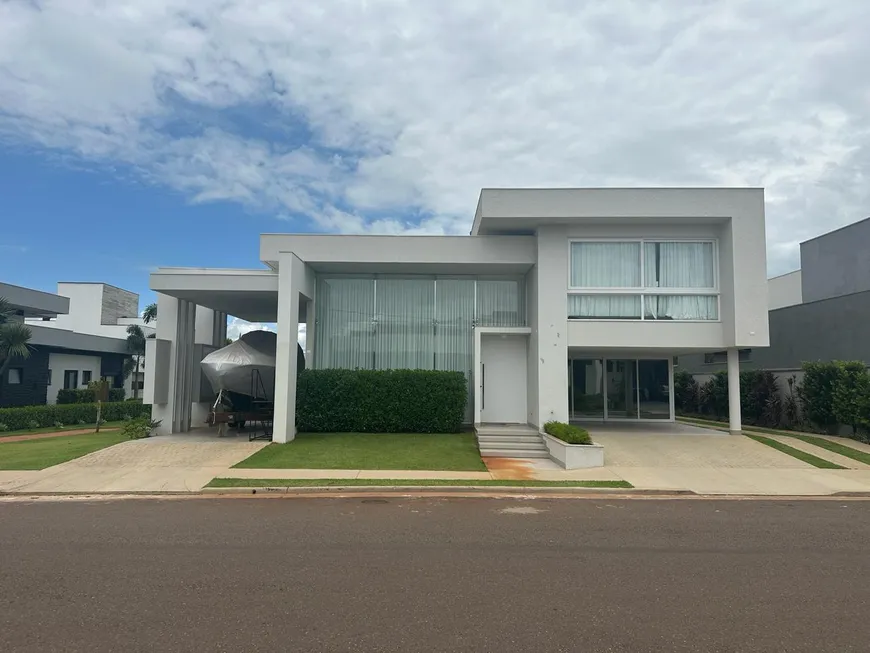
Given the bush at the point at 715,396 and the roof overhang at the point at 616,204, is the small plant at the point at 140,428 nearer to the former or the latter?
the roof overhang at the point at 616,204

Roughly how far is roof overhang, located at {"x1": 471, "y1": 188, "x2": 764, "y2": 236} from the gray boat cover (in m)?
8.22

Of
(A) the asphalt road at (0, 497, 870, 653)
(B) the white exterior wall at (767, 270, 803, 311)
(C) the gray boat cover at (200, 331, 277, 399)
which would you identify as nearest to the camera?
(A) the asphalt road at (0, 497, 870, 653)

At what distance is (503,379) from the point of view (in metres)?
17.4

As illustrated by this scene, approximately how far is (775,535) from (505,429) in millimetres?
8793

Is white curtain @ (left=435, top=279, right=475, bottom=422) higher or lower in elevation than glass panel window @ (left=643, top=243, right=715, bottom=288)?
lower

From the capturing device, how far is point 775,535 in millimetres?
7258

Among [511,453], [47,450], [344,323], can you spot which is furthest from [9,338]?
[511,453]

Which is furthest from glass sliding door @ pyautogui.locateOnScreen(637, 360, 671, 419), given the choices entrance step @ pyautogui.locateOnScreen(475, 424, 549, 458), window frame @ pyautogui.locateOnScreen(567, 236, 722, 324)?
entrance step @ pyautogui.locateOnScreen(475, 424, 549, 458)

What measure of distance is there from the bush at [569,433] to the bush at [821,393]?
8549 millimetres

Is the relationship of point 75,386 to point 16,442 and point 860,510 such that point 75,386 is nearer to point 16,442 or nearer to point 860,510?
point 16,442

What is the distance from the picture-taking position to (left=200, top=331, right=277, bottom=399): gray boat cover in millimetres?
16984

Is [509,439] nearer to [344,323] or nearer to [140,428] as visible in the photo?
[344,323]

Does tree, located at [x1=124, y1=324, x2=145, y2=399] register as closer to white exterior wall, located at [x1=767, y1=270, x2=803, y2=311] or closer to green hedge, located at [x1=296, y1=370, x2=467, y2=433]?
green hedge, located at [x1=296, y1=370, x2=467, y2=433]

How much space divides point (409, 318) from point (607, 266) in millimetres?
6073
